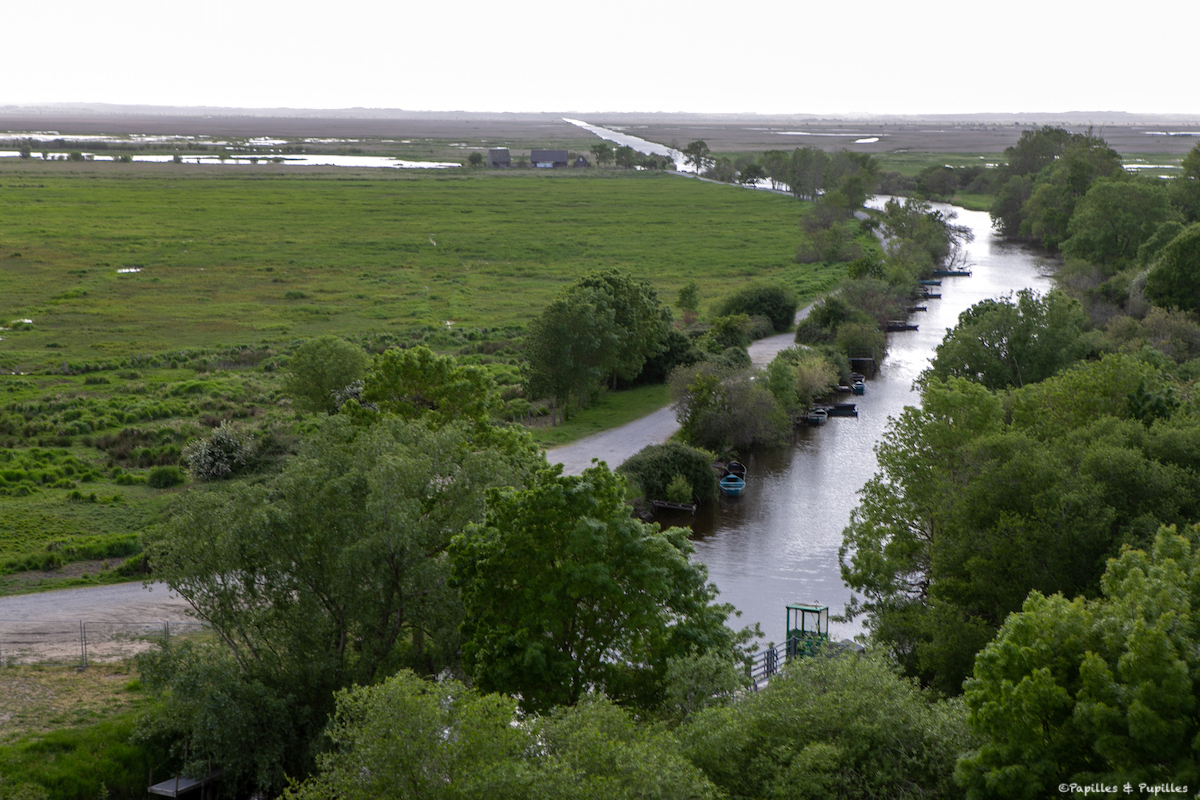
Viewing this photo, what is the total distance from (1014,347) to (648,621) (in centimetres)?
4123

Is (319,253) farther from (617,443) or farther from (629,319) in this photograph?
(617,443)

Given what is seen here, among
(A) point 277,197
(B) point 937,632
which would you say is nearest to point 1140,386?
(B) point 937,632

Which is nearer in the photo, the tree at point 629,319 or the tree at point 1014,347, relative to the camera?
the tree at point 1014,347

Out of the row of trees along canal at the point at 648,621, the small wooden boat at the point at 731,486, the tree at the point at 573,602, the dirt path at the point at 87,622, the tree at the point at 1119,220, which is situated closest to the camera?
the row of trees along canal at the point at 648,621

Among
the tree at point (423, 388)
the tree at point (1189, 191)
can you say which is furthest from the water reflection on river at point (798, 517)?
the tree at point (1189, 191)

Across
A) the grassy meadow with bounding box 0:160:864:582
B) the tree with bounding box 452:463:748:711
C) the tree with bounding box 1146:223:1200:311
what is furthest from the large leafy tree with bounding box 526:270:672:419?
the tree with bounding box 1146:223:1200:311

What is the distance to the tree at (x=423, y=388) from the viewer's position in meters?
39.9

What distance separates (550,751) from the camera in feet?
57.7

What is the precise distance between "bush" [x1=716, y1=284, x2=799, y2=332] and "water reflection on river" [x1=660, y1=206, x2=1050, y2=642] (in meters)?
11.0

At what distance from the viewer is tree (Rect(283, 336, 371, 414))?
5284 cm

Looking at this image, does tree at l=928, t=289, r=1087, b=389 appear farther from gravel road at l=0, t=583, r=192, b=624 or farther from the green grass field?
the green grass field

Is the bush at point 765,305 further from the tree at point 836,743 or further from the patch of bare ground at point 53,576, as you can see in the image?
the tree at point 836,743

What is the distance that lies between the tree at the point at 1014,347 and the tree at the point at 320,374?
110 feet

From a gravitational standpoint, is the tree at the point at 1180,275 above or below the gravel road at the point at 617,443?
above
